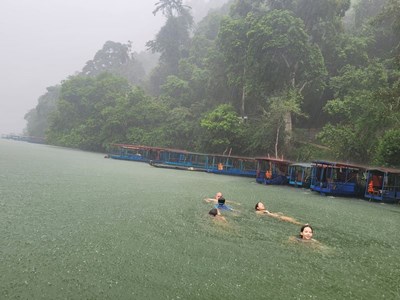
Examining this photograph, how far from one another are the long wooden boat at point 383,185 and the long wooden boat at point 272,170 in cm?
659

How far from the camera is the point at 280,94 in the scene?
34250 mm

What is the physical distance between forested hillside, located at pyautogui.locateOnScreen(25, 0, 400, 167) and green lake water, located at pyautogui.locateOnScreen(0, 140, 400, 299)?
13475mm

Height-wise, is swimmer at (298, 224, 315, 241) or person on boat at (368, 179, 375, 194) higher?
person on boat at (368, 179, 375, 194)

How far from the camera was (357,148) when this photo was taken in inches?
1046

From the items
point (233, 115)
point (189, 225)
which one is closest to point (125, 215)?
point (189, 225)

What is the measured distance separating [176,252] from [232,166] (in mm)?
25781

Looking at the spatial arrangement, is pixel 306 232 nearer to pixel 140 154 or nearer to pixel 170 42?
pixel 140 154

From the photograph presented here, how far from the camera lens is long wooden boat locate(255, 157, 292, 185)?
26031 mm

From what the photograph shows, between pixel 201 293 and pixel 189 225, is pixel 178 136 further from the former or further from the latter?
pixel 201 293

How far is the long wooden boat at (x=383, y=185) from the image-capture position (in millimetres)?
19609

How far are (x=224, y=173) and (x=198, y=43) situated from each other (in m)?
31.1

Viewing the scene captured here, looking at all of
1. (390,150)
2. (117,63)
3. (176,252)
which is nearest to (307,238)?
(176,252)

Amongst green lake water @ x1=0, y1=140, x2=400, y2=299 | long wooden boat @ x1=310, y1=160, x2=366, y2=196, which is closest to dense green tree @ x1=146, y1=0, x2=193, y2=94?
long wooden boat @ x1=310, y1=160, x2=366, y2=196

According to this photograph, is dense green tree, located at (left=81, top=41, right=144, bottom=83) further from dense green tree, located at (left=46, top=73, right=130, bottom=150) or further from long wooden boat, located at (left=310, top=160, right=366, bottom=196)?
long wooden boat, located at (left=310, top=160, right=366, bottom=196)
